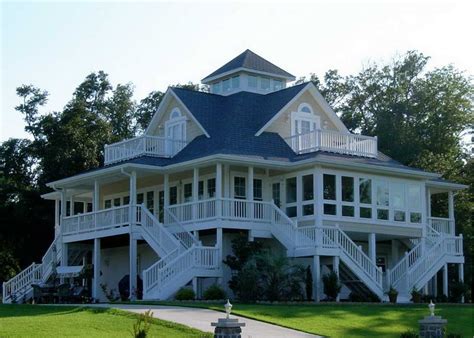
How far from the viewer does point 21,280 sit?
42406 mm

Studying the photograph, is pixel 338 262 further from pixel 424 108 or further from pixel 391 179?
pixel 424 108

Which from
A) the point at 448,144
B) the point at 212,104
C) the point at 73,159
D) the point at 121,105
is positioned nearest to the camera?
the point at 212,104

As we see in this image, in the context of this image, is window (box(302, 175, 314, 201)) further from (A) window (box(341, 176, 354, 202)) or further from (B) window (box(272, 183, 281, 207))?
(B) window (box(272, 183, 281, 207))

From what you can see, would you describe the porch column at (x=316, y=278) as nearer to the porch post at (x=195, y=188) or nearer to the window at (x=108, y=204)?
the porch post at (x=195, y=188)

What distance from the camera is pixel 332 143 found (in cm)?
3956

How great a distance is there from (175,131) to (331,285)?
39.4 feet

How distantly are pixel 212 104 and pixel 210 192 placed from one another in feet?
17.3

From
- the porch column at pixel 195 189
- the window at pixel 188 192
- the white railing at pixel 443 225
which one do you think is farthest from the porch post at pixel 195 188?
the white railing at pixel 443 225

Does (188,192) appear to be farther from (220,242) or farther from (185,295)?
(185,295)

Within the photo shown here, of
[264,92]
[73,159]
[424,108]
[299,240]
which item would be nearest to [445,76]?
[424,108]

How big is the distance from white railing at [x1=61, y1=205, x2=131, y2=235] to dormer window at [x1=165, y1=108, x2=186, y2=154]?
3.76 meters

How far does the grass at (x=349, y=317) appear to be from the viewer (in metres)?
26.7

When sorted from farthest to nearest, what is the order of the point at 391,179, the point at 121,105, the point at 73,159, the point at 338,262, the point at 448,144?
the point at 121,105 → the point at 448,144 → the point at 73,159 → the point at 391,179 → the point at 338,262

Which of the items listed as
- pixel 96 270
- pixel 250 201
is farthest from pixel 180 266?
pixel 96 270
